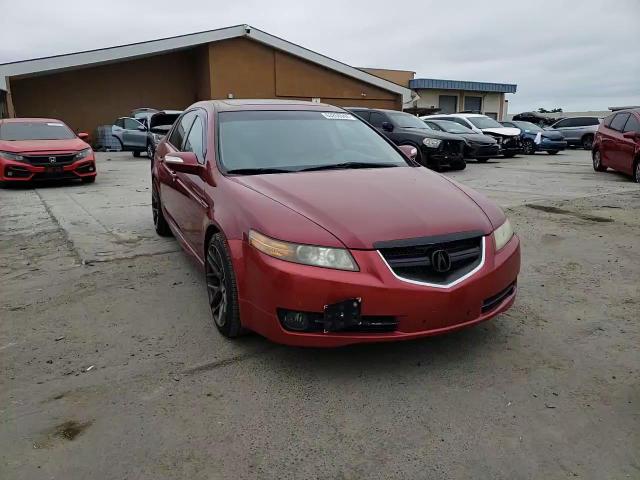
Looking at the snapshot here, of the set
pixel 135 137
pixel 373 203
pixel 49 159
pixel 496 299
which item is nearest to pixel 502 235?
pixel 496 299

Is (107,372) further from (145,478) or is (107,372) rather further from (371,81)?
(371,81)

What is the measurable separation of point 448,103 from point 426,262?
126 feet

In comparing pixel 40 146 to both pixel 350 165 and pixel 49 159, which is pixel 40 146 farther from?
pixel 350 165

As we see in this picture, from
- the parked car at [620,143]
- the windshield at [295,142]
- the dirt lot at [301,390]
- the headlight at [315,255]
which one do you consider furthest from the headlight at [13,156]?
the parked car at [620,143]

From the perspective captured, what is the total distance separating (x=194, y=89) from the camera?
2753 cm

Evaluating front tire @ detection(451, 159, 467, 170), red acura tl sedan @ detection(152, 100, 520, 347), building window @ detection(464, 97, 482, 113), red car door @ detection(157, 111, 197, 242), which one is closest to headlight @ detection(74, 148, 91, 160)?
red car door @ detection(157, 111, 197, 242)

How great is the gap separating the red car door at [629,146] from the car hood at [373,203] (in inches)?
345

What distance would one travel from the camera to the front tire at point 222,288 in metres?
3.17

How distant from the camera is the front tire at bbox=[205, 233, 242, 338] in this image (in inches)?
125

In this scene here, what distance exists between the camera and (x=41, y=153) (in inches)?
403

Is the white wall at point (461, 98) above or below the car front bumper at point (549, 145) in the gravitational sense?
above

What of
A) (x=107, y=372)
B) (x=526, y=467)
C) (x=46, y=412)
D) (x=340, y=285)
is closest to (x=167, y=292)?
(x=107, y=372)

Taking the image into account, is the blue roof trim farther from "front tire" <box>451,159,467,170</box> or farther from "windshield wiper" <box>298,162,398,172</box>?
"windshield wiper" <box>298,162,398,172</box>

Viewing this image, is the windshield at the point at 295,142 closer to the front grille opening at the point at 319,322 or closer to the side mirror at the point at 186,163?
the side mirror at the point at 186,163
